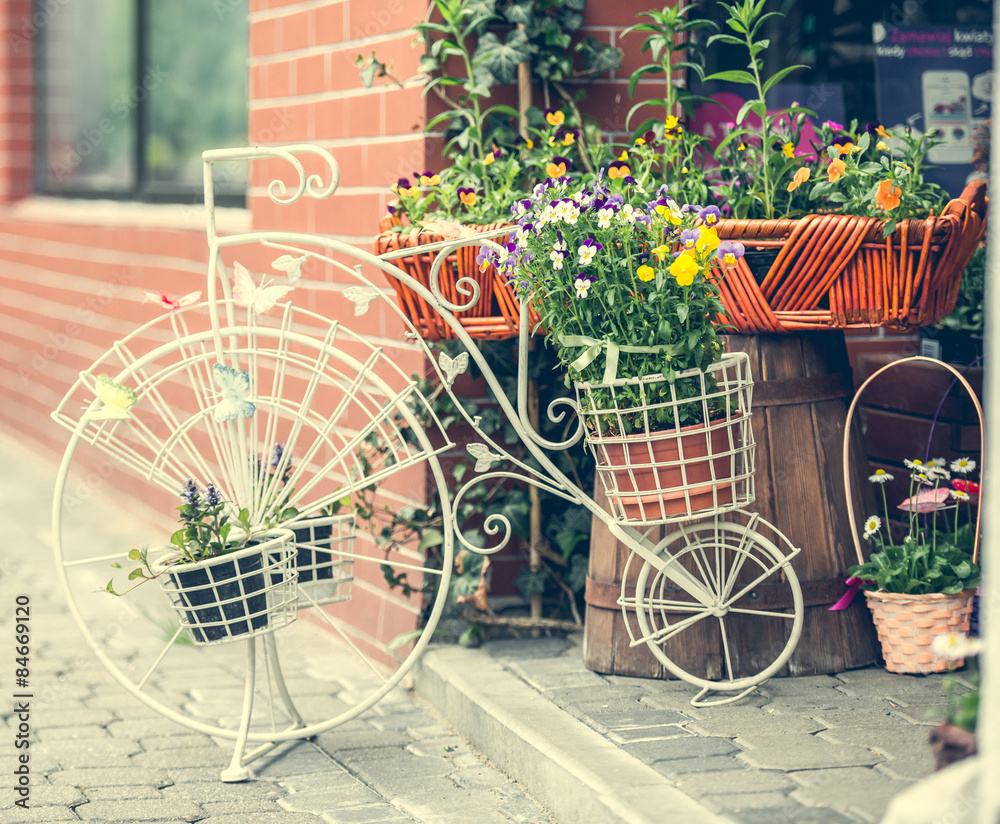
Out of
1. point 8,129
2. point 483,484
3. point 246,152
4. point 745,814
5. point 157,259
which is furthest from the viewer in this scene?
point 8,129

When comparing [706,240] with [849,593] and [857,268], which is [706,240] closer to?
[857,268]

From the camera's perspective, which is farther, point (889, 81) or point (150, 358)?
point (889, 81)

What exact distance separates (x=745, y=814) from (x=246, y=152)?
1836 mm

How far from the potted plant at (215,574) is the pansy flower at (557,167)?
110cm

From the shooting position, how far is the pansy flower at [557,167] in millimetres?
2973

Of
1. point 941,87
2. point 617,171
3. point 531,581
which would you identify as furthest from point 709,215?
point 941,87

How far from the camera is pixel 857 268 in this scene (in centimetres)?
284

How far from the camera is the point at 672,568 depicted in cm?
288

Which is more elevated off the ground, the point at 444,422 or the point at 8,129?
the point at 8,129

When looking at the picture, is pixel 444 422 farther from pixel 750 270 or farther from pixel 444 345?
pixel 750 270

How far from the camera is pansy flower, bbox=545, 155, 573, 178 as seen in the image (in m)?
2.97

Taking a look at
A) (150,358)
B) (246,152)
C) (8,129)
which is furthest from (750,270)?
(8,129)

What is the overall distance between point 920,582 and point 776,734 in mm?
653

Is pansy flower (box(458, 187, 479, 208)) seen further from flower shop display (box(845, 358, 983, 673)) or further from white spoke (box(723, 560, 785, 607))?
white spoke (box(723, 560, 785, 607))
